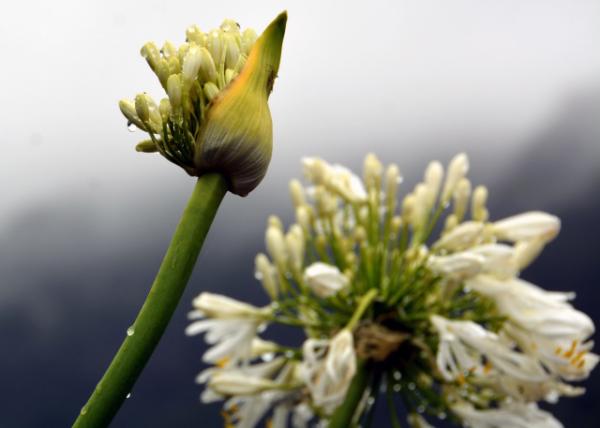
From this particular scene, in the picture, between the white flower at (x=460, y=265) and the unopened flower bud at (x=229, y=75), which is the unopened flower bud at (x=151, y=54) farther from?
the white flower at (x=460, y=265)

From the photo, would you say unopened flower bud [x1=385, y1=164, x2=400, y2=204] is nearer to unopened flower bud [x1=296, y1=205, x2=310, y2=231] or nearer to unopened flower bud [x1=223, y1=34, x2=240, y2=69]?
unopened flower bud [x1=296, y1=205, x2=310, y2=231]

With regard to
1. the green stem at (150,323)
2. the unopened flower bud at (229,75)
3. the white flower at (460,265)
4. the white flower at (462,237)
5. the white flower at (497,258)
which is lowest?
the green stem at (150,323)

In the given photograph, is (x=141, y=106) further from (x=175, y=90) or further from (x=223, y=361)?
(x=223, y=361)

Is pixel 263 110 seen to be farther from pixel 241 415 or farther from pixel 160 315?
pixel 241 415

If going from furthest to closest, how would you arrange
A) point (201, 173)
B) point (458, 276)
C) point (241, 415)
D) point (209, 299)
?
point (241, 415) < point (209, 299) < point (458, 276) < point (201, 173)

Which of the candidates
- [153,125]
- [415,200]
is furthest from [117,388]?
[415,200]

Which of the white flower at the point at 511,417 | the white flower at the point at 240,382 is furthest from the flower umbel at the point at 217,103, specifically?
the white flower at the point at 511,417
